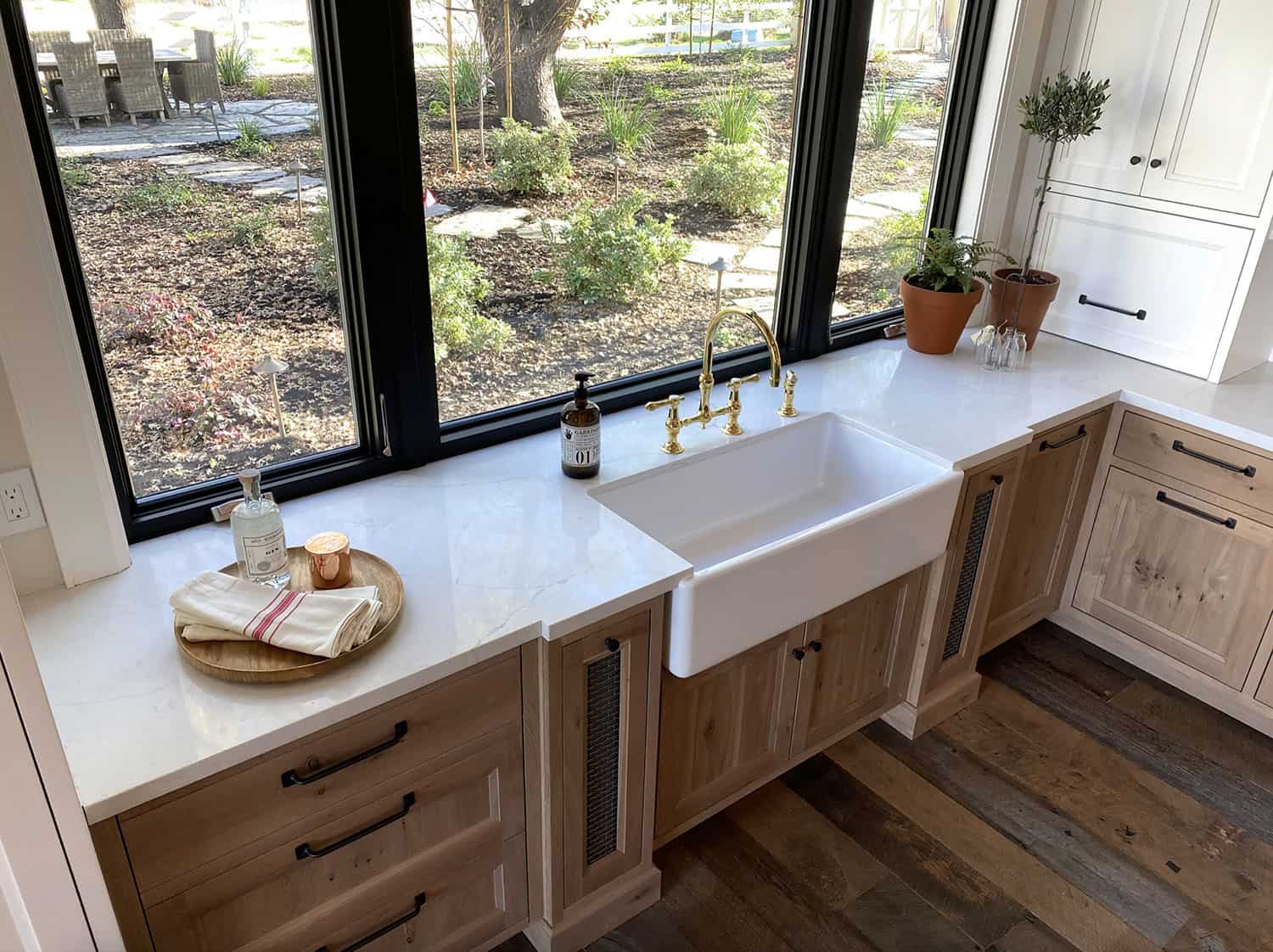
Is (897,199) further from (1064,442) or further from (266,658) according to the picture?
(266,658)

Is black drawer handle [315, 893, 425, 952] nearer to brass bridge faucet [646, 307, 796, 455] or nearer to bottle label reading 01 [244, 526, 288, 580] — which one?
bottle label reading 01 [244, 526, 288, 580]

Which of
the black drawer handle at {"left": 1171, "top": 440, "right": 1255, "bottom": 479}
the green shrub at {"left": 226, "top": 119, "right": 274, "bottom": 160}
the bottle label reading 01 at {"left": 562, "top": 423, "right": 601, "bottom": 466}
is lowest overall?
the black drawer handle at {"left": 1171, "top": 440, "right": 1255, "bottom": 479}

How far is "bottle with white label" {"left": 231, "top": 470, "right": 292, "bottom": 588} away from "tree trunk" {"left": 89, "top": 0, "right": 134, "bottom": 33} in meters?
0.72

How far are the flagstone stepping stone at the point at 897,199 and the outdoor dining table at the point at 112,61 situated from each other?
1.76m

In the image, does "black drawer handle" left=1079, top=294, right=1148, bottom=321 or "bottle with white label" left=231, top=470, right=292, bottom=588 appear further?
"black drawer handle" left=1079, top=294, right=1148, bottom=321

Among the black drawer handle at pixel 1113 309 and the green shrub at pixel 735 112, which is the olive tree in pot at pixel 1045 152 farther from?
the green shrub at pixel 735 112

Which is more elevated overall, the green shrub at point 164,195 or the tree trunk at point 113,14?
the tree trunk at point 113,14

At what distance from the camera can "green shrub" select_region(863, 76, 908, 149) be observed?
2.56 m

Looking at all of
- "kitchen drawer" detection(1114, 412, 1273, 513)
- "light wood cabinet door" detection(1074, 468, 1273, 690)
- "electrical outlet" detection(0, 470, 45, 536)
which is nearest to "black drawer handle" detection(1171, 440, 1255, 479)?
"kitchen drawer" detection(1114, 412, 1273, 513)

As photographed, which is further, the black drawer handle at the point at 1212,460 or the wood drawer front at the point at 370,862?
the black drawer handle at the point at 1212,460

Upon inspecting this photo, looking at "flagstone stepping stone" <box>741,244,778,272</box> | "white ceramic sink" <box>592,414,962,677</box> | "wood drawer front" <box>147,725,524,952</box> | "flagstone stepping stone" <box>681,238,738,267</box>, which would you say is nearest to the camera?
"wood drawer front" <box>147,725,524,952</box>

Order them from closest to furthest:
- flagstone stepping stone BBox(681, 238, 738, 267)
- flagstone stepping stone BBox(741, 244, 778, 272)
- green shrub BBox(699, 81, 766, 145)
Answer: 1. green shrub BBox(699, 81, 766, 145)
2. flagstone stepping stone BBox(681, 238, 738, 267)
3. flagstone stepping stone BBox(741, 244, 778, 272)

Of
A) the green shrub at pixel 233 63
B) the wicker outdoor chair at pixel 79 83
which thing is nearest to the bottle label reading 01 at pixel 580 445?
the green shrub at pixel 233 63

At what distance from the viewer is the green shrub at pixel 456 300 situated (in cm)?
197
